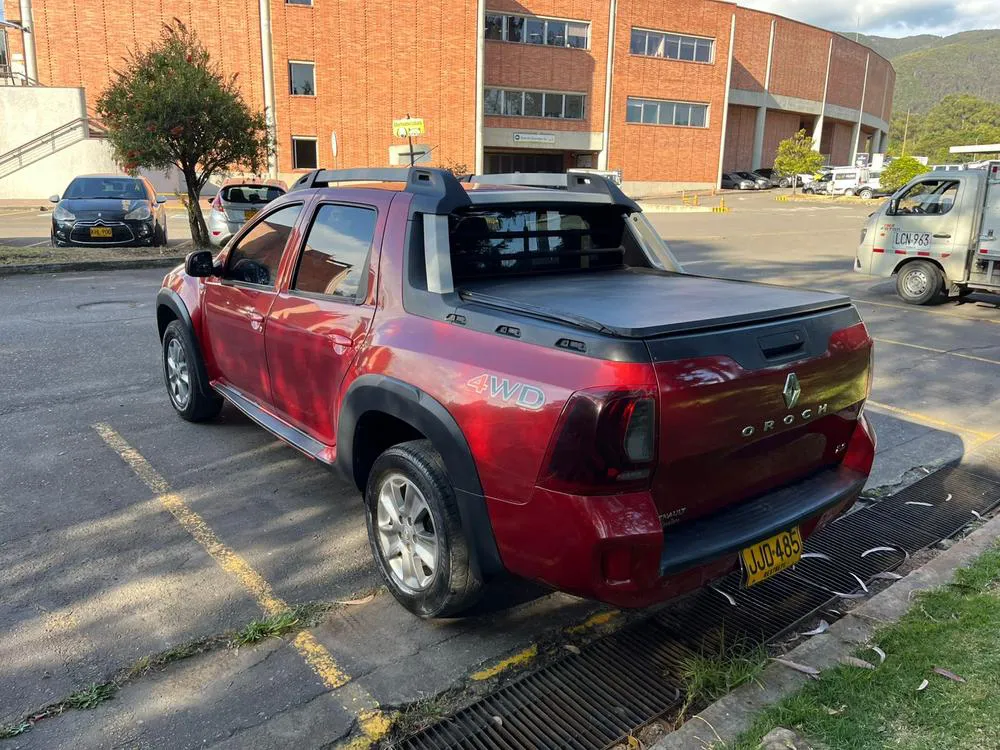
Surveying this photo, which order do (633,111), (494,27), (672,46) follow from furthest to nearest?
(672,46)
(633,111)
(494,27)

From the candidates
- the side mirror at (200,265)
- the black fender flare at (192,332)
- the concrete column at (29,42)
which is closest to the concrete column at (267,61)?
the concrete column at (29,42)

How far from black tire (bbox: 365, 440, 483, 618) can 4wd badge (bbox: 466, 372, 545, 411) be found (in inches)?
17.1

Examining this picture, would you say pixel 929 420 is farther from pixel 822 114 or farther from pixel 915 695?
pixel 822 114

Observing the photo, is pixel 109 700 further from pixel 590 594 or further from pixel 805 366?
pixel 805 366

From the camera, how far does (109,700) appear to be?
285cm

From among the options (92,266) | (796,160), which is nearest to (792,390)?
(92,266)

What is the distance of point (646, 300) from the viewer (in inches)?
129

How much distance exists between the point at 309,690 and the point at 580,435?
1.43 meters

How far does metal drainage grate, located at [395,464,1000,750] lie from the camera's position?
2.79 meters

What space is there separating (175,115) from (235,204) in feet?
7.58

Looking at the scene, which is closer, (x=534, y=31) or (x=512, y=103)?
(x=534, y=31)

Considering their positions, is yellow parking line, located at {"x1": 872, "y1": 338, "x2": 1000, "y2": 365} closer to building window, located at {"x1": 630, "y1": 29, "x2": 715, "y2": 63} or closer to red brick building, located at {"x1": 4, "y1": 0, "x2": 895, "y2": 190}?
red brick building, located at {"x1": 4, "y1": 0, "x2": 895, "y2": 190}

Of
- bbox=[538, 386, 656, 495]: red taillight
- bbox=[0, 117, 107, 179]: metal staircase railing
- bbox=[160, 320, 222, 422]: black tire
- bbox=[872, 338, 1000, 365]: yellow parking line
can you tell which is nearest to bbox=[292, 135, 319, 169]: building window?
bbox=[0, 117, 107, 179]: metal staircase railing

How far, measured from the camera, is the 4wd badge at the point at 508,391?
2.64m
